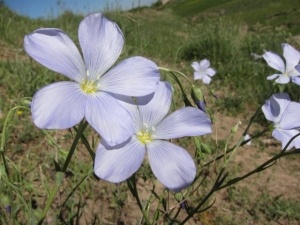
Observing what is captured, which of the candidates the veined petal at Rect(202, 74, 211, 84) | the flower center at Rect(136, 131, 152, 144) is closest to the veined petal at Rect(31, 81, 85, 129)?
the flower center at Rect(136, 131, 152, 144)

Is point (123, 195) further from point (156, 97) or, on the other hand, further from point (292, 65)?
point (156, 97)

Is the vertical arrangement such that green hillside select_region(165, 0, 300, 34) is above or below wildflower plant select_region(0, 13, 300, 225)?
below

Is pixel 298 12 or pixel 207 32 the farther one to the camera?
pixel 298 12

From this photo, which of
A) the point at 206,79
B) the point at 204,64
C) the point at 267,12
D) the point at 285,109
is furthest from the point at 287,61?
the point at 267,12

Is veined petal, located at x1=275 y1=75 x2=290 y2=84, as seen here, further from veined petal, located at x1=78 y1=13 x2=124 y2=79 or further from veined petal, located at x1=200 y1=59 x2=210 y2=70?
veined petal, located at x1=200 y1=59 x2=210 y2=70

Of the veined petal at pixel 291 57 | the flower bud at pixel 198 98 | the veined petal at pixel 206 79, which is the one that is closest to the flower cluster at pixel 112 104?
the flower bud at pixel 198 98

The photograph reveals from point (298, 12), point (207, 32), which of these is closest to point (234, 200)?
point (207, 32)

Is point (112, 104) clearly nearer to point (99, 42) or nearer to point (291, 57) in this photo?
point (99, 42)

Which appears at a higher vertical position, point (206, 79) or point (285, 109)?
point (285, 109)
